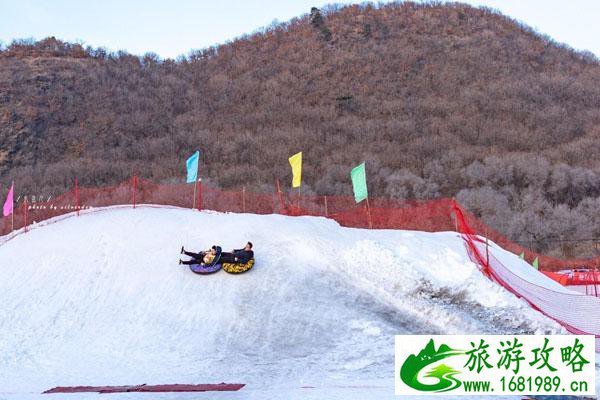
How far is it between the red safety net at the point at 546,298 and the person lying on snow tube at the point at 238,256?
20.5 ft

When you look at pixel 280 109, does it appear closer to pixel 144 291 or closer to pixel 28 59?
pixel 28 59

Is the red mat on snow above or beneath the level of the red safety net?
beneath

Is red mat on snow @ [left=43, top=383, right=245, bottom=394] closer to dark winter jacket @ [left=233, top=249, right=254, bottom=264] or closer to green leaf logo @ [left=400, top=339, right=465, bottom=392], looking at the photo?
green leaf logo @ [left=400, top=339, right=465, bottom=392]

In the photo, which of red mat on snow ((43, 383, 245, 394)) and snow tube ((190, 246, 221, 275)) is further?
snow tube ((190, 246, 221, 275))

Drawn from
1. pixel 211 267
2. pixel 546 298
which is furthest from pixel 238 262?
pixel 546 298

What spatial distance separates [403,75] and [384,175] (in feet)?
112

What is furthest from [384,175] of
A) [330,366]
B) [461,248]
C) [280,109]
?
[330,366]

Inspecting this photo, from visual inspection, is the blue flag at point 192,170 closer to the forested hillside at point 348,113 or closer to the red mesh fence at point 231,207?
the red mesh fence at point 231,207

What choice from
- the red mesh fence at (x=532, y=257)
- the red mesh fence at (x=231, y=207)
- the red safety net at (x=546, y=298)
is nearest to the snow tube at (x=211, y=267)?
the red mesh fence at (x=231, y=207)

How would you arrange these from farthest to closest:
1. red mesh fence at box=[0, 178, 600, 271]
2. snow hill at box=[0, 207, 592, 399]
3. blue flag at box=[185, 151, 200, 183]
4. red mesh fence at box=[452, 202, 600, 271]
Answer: red mesh fence at box=[452, 202, 600, 271] < red mesh fence at box=[0, 178, 600, 271] < blue flag at box=[185, 151, 200, 183] < snow hill at box=[0, 207, 592, 399]

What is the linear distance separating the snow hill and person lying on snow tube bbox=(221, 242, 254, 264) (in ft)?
1.29

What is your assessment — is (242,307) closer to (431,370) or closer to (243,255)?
(243,255)

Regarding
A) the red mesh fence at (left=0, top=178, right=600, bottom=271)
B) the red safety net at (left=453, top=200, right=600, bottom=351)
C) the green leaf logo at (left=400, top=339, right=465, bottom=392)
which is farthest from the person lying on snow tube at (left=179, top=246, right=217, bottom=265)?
the green leaf logo at (left=400, top=339, right=465, bottom=392)

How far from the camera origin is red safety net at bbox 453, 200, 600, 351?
54.2 feet
